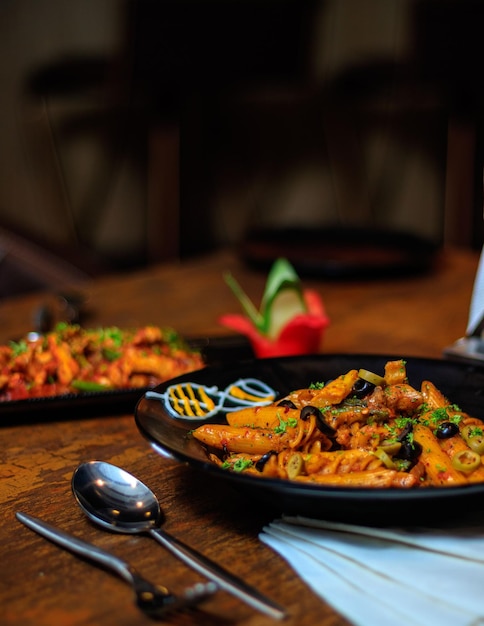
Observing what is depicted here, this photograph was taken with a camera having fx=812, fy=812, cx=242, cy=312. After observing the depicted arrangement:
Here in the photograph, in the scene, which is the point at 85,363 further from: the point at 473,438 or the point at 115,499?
the point at 473,438

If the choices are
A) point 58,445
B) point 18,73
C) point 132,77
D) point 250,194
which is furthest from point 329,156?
point 58,445

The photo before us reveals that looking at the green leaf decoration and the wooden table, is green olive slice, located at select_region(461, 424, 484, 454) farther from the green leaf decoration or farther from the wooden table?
the green leaf decoration

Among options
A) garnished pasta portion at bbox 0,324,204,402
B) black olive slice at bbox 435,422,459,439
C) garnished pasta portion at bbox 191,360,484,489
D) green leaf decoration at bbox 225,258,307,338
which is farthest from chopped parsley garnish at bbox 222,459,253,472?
green leaf decoration at bbox 225,258,307,338

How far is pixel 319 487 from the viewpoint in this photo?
0.79m

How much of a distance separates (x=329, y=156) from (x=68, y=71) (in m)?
1.98

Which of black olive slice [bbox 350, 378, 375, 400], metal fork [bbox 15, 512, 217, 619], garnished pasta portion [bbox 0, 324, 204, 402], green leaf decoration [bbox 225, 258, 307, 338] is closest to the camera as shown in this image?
metal fork [bbox 15, 512, 217, 619]

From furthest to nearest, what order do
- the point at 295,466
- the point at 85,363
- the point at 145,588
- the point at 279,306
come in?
the point at 279,306 < the point at 85,363 < the point at 295,466 < the point at 145,588

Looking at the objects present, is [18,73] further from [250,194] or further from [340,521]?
[340,521]

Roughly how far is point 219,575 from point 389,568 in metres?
0.17

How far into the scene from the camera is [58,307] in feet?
6.77

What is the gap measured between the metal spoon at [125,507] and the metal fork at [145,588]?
0.05 meters

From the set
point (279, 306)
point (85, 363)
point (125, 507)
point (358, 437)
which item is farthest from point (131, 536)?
point (279, 306)

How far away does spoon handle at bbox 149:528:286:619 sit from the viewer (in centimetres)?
74

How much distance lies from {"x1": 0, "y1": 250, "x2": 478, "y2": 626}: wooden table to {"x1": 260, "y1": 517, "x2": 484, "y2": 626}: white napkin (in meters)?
0.02
